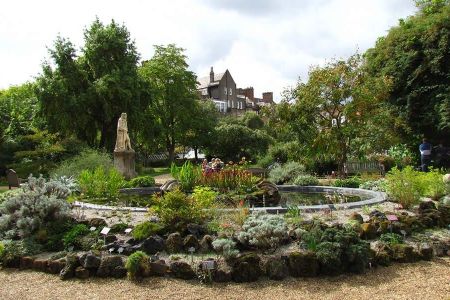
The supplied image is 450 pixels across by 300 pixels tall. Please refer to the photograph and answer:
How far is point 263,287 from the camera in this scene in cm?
567

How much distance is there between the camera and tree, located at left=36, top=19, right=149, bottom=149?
27516 millimetres

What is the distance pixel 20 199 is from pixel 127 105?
21.7 meters

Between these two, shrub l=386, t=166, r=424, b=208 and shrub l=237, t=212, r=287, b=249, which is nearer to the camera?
shrub l=237, t=212, r=287, b=249

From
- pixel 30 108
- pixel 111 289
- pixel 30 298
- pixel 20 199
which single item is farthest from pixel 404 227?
pixel 30 108

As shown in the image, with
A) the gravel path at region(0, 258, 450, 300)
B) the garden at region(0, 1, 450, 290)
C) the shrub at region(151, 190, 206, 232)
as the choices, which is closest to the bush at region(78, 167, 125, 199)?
the garden at region(0, 1, 450, 290)

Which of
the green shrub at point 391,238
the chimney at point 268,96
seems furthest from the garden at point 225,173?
the chimney at point 268,96

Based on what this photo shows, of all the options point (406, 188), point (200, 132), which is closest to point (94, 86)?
point (200, 132)

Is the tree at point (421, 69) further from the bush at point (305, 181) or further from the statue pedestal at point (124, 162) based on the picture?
the statue pedestal at point (124, 162)

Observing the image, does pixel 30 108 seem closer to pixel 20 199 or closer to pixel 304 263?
pixel 20 199

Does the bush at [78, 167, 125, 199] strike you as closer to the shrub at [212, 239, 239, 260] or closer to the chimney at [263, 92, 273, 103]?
the shrub at [212, 239, 239, 260]

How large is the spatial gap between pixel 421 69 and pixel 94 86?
19697 mm

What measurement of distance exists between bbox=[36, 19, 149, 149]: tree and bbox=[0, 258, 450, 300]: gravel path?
22790 mm

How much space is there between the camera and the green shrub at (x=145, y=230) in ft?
23.1

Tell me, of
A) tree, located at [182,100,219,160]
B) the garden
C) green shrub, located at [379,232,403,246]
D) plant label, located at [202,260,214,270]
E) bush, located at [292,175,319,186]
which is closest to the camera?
plant label, located at [202,260,214,270]
